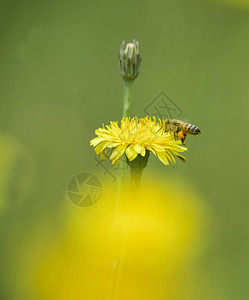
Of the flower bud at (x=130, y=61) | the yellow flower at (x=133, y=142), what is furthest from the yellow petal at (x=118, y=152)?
the flower bud at (x=130, y=61)

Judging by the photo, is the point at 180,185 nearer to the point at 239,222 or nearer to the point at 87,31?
the point at 239,222

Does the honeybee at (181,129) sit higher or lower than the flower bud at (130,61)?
lower

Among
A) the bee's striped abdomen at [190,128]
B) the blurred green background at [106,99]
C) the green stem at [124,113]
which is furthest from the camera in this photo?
the blurred green background at [106,99]

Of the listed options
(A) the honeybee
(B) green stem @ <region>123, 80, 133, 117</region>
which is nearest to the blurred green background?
(A) the honeybee

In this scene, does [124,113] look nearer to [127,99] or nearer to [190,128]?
[127,99]

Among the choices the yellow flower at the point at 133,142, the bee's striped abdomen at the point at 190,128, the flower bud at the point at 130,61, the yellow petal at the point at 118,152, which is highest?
the flower bud at the point at 130,61

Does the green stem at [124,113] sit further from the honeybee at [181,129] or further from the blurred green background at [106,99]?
the blurred green background at [106,99]

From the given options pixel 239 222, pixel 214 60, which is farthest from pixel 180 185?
pixel 214 60
